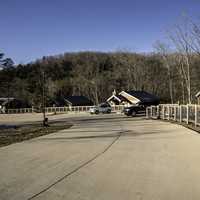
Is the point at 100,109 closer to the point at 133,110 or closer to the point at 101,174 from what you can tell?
the point at 133,110

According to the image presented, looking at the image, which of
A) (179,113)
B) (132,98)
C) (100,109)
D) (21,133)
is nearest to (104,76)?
(132,98)

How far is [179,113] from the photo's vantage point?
29.7m

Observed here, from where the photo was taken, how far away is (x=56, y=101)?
346ft

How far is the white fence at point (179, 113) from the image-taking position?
78.9ft

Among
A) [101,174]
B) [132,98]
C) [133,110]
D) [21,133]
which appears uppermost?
[132,98]

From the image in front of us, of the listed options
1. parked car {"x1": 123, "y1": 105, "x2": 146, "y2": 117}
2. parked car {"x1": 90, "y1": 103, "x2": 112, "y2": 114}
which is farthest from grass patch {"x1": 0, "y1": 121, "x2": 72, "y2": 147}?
parked car {"x1": 90, "y1": 103, "x2": 112, "y2": 114}

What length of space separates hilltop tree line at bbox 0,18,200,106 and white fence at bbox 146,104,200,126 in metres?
32.3

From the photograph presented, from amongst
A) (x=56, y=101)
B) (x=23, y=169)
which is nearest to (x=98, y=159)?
(x=23, y=169)

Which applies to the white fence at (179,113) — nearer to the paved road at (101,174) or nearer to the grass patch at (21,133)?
the grass patch at (21,133)

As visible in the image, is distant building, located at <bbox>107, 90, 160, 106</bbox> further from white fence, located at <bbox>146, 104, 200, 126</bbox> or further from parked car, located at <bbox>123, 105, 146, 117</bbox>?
white fence, located at <bbox>146, 104, 200, 126</bbox>

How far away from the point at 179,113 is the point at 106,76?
322 ft

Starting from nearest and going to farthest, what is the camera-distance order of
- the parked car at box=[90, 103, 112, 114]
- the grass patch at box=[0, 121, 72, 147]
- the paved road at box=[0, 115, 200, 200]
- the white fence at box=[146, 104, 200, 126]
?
1. the paved road at box=[0, 115, 200, 200]
2. the grass patch at box=[0, 121, 72, 147]
3. the white fence at box=[146, 104, 200, 126]
4. the parked car at box=[90, 103, 112, 114]

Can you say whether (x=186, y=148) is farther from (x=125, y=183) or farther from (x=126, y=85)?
(x=126, y=85)

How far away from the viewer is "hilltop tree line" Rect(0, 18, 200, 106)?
277 ft
